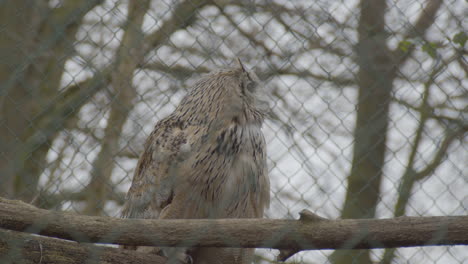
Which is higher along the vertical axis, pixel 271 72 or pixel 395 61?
pixel 395 61

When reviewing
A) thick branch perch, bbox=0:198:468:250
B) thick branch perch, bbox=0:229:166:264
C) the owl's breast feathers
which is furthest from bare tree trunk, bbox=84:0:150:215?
thick branch perch, bbox=0:198:468:250

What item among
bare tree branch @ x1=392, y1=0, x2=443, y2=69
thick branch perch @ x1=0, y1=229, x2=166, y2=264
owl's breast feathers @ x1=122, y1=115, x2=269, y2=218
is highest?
bare tree branch @ x1=392, y1=0, x2=443, y2=69

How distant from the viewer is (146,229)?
174 cm

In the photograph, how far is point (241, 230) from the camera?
1.76m

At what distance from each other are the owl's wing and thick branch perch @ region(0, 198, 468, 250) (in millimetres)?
836

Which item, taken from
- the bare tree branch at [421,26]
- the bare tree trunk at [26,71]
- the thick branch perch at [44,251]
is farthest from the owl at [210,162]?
the bare tree branch at [421,26]

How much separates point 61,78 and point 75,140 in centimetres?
97

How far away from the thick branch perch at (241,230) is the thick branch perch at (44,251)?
24cm

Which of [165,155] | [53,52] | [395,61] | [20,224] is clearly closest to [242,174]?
[165,155]

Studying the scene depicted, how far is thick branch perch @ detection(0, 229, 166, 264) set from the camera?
6.50 ft

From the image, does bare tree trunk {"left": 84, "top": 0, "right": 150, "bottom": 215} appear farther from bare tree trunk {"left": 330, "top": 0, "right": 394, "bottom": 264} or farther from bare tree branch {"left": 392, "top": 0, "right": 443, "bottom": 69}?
bare tree branch {"left": 392, "top": 0, "right": 443, "bottom": 69}

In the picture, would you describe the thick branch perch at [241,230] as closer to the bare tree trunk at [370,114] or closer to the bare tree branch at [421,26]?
the bare tree trunk at [370,114]

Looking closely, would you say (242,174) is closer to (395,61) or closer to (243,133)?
(243,133)

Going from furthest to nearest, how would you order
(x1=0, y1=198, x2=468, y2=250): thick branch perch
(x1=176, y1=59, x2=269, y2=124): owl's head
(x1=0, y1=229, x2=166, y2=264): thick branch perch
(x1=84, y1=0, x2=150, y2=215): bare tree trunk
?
(x1=84, y1=0, x2=150, y2=215): bare tree trunk, (x1=176, y1=59, x2=269, y2=124): owl's head, (x1=0, y1=229, x2=166, y2=264): thick branch perch, (x1=0, y1=198, x2=468, y2=250): thick branch perch
